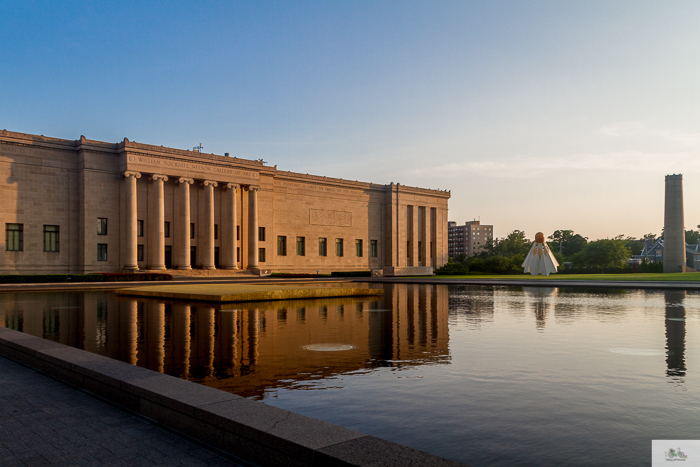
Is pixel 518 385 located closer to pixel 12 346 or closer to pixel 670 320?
pixel 12 346

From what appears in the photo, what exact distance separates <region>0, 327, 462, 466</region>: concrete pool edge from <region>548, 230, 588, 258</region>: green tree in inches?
5814

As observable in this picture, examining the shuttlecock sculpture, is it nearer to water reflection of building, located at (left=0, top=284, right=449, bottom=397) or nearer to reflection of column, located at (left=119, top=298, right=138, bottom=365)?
water reflection of building, located at (left=0, top=284, right=449, bottom=397)

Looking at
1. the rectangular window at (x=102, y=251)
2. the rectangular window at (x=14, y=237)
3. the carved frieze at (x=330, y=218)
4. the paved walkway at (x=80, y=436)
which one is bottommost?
the paved walkway at (x=80, y=436)

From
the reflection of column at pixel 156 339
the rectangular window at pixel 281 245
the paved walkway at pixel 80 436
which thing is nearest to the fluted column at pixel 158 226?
the rectangular window at pixel 281 245

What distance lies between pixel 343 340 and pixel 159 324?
6.00 m

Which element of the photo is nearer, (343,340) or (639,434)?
(639,434)

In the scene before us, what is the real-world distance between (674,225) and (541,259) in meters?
18.5

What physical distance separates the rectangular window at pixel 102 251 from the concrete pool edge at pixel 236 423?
137 feet

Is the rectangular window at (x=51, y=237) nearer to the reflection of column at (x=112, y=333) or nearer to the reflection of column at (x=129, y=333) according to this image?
the reflection of column at (x=129, y=333)

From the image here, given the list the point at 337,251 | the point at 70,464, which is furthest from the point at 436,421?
the point at 337,251

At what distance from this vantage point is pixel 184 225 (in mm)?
48750

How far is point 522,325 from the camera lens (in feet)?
46.3

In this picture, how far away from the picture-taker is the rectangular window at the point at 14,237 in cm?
4175
